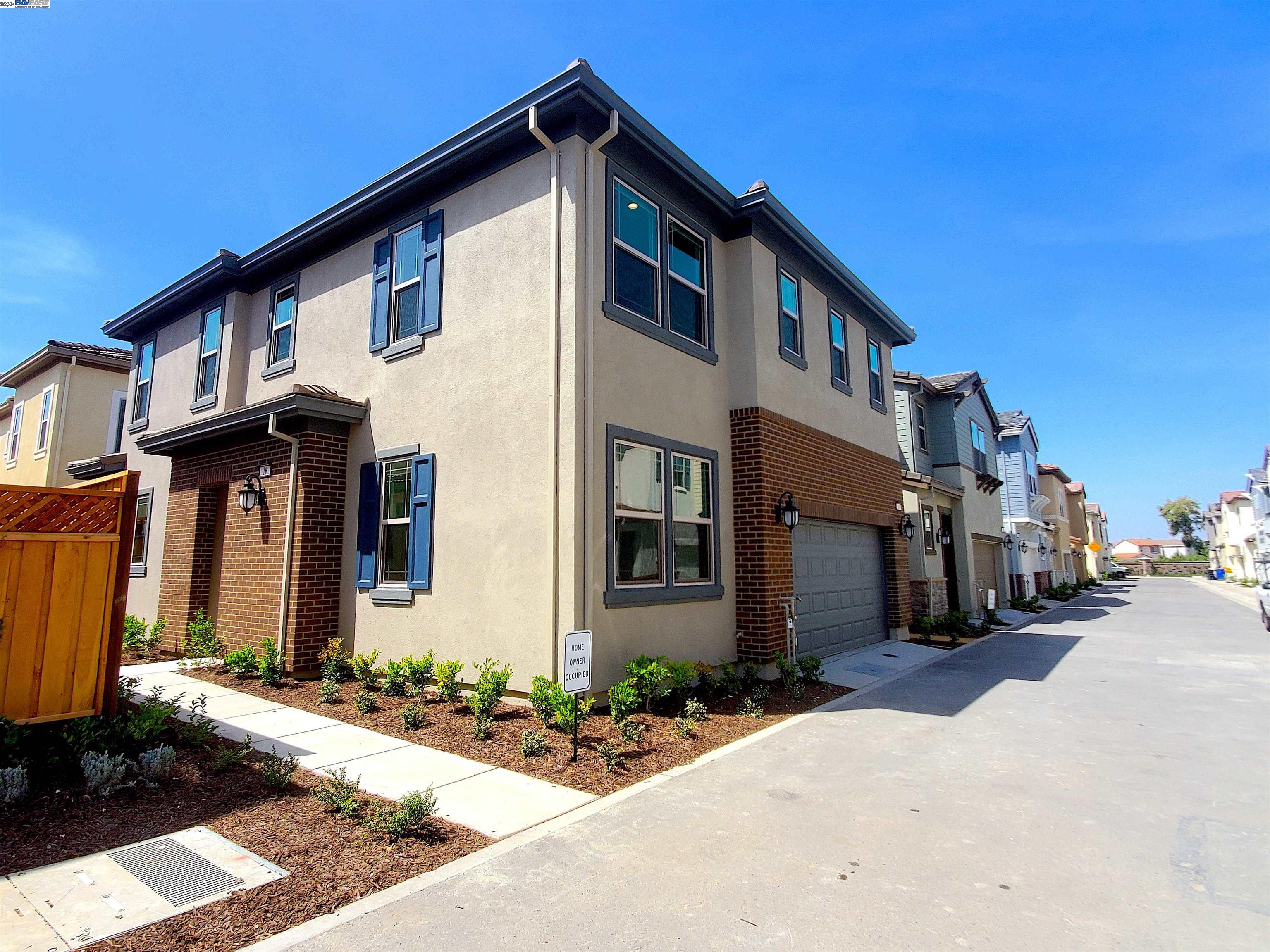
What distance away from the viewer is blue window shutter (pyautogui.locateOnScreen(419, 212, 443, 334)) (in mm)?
8938

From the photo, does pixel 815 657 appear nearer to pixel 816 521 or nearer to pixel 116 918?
pixel 816 521

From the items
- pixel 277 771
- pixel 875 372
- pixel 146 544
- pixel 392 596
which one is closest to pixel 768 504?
pixel 392 596

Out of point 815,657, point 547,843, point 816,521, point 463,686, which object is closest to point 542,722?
point 463,686

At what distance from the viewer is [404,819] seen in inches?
162

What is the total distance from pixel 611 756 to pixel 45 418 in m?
20.6

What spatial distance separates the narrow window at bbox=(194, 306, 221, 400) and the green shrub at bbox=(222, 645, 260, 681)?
5.87 metres

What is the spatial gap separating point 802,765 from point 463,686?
404 centimetres

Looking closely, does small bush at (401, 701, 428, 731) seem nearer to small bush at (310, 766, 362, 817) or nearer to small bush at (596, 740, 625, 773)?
small bush at (310, 766, 362, 817)

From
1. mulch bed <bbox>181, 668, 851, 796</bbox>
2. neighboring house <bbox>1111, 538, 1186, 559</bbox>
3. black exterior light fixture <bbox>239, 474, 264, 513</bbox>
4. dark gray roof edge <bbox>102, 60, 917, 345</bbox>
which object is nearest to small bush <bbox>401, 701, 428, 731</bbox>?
mulch bed <bbox>181, 668, 851, 796</bbox>

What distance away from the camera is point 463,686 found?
7.83 metres

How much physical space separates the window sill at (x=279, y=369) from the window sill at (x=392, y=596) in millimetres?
4603

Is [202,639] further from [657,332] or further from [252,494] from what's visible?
[657,332]

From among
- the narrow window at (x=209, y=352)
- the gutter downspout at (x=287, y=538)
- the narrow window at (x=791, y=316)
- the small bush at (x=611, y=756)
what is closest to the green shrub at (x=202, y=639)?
the gutter downspout at (x=287, y=538)

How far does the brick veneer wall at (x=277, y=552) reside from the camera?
29.7ft
